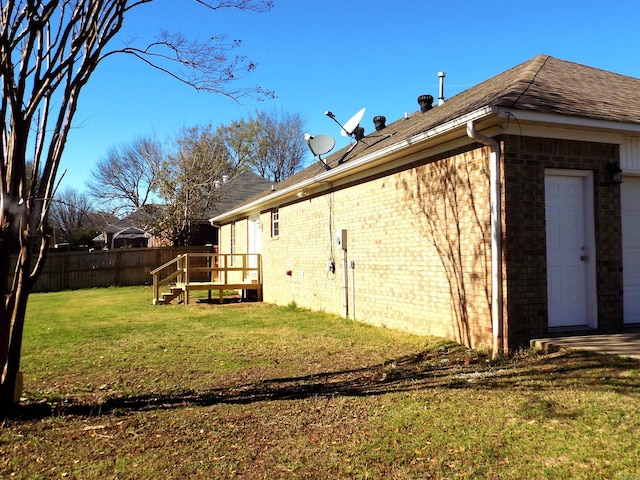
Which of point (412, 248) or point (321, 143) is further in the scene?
point (321, 143)

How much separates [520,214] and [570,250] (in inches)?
42.4

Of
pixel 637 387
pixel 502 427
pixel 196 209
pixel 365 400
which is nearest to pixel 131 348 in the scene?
pixel 365 400

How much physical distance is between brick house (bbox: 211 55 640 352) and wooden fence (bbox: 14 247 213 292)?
18.3 meters

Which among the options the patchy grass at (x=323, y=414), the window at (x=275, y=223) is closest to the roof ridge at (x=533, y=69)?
the patchy grass at (x=323, y=414)

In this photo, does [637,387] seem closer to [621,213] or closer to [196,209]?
[621,213]

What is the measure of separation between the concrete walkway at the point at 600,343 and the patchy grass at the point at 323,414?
0.62ft

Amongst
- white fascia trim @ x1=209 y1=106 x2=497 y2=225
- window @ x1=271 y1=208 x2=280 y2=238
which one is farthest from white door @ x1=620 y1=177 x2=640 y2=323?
window @ x1=271 y1=208 x2=280 y2=238

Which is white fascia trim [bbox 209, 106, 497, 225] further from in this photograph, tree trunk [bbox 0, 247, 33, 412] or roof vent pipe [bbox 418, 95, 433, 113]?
tree trunk [bbox 0, 247, 33, 412]

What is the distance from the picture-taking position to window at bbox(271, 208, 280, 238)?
15.5 meters

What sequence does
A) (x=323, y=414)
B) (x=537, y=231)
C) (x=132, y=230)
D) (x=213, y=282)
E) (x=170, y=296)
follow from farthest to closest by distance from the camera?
(x=132, y=230) < (x=213, y=282) < (x=170, y=296) < (x=537, y=231) < (x=323, y=414)

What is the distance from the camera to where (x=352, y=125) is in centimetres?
1249

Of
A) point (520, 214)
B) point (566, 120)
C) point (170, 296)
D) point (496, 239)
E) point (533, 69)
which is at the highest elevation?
point (533, 69)

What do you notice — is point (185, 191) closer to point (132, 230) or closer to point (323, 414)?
point (132, 230)

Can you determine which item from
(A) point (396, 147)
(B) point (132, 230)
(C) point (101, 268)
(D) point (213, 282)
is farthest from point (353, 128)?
(B) point (132, 230)
